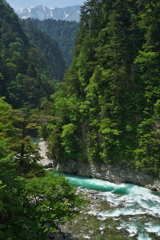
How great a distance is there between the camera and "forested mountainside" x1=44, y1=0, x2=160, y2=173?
868 inches

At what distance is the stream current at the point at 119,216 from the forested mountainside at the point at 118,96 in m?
3.21

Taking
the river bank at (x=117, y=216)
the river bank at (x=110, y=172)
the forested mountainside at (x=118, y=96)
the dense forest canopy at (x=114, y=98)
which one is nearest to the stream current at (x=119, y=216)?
the river bank at (x=117, y=216)

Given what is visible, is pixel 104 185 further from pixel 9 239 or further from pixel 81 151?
pixel 9 239

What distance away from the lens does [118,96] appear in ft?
80.6

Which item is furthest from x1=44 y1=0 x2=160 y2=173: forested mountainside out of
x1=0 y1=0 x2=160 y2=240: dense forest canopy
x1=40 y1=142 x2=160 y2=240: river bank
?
x1=40 y1=142 x2=160 y2=240: river bank

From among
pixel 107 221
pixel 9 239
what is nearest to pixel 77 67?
pixel 107 221

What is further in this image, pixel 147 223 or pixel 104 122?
pixel 104 122

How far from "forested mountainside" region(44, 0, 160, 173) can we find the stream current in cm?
321

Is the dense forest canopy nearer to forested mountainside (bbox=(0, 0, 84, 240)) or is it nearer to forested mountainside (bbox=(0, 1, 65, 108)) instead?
forested mountainside (bbox=(0, 0, 84, 240))

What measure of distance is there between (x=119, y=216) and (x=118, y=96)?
1408cm

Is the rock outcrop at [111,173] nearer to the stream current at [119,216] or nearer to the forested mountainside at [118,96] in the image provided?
the stream current at [119,216]

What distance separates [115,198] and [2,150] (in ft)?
47.5

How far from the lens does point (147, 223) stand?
14758 millimetres

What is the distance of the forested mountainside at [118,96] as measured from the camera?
22.0 metres
